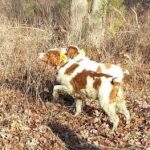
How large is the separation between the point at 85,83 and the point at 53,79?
169 cm

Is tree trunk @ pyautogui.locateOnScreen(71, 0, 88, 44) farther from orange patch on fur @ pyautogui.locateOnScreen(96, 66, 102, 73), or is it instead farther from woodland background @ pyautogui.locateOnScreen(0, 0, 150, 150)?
orange patch on fur @ pyautogui.locateOnScreen(96, 66, 102, 73)

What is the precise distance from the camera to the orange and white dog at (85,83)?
764cm

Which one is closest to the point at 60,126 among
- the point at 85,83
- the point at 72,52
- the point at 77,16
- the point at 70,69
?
the point at 85,83

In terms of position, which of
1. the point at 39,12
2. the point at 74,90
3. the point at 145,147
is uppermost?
the point at 39,12

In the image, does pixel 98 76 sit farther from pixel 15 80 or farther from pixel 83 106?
pixel 15 80

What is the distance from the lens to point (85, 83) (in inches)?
308

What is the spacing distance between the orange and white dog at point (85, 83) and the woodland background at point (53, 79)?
0.34m

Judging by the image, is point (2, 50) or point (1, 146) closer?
point (1, 146)

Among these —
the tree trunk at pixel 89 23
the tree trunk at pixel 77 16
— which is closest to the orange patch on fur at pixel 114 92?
the tree trunk at pixel 89 23

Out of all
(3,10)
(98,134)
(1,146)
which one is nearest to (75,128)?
(98,134)

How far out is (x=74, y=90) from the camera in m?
8.02

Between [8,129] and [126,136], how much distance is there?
1.91 metres

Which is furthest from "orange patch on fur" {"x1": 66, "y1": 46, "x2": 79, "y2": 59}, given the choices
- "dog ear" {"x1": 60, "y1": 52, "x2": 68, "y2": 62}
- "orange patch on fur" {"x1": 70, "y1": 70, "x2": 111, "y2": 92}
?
"orange patch on fur" {"x1": 70, "y1": 70, "x2": 111, "y2": 92}

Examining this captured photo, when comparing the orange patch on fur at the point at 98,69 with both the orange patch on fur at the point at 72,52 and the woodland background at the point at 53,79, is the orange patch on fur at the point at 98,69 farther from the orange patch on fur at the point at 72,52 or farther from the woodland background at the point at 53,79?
the woodland background at the point at 53,79
